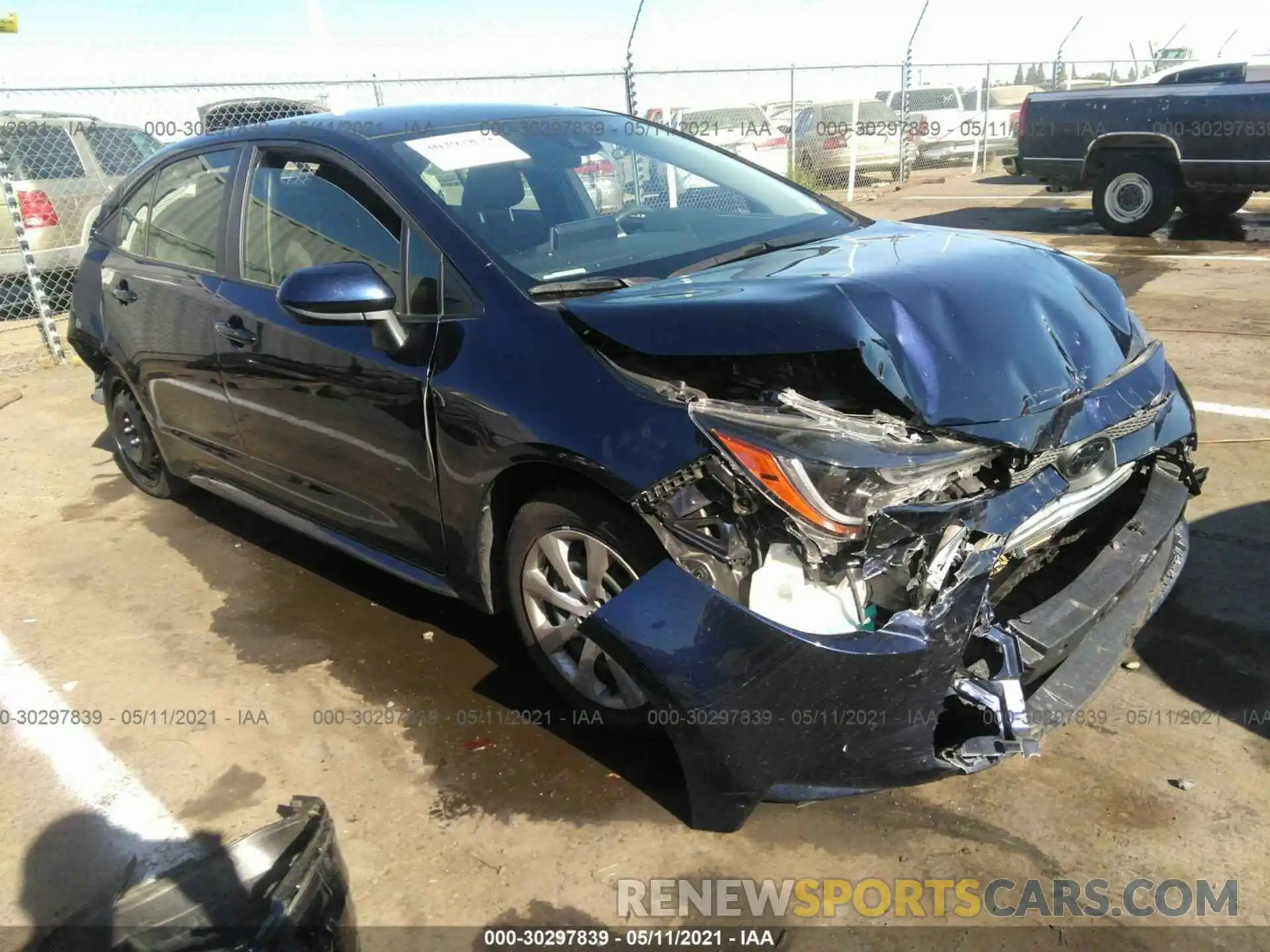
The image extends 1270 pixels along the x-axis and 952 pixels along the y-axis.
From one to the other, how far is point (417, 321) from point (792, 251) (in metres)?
1.19

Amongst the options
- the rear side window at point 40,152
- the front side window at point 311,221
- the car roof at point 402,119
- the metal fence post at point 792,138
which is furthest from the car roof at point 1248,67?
the rear side window at point 40,152

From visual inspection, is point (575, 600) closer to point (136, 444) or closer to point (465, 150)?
point (465, 150)

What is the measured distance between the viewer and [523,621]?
296cm

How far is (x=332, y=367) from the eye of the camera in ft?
10.7

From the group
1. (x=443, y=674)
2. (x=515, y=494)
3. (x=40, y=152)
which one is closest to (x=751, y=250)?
(x=515, y=494)

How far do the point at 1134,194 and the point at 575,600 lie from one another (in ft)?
32.5

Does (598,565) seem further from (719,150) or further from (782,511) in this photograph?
(719,150)

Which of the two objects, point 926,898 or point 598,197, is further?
point 598,197

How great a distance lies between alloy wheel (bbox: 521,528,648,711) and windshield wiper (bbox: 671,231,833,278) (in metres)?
0.89

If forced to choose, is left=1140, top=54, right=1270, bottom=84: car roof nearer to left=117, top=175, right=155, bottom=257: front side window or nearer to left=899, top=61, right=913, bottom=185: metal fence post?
left=899, top=61, right=913, bottom=185: metal fence post

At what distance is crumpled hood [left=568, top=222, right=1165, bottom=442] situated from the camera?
230cm

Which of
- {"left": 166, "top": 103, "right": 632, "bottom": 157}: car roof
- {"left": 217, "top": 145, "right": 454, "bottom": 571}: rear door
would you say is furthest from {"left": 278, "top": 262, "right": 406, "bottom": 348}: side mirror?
{"left": 166, "top": 103, "right": 632, "bottom": 157}: car roof

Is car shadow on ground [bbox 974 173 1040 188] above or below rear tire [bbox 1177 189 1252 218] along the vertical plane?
below

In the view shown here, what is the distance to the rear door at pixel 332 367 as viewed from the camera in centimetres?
305
